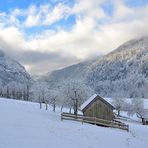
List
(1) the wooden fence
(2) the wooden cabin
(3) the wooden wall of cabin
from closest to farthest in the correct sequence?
(1) the wooden fence
(2) the wooden cabin
(3) the wooden wall of cabin

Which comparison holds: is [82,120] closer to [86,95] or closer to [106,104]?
[106,104]

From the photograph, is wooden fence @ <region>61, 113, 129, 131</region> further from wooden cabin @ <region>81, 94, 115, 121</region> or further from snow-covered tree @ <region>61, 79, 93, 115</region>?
snow-covered tree @ <region>61, 79, 93, 115</region>

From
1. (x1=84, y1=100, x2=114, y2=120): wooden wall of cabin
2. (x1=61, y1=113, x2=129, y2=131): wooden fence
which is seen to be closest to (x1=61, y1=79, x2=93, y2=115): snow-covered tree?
(x1=84, y1=100, x2=114, y2=120): wooden wall of cabin

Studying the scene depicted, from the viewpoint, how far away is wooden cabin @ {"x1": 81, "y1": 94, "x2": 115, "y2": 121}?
6319cm

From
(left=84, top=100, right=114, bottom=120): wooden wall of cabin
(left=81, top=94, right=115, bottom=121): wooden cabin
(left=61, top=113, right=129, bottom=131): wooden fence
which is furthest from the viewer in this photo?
(left=84, top=100, right=114, bottom=120): wooden wall of cabin

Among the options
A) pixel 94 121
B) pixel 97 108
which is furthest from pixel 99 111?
pixel 94 121

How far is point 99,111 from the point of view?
210ft

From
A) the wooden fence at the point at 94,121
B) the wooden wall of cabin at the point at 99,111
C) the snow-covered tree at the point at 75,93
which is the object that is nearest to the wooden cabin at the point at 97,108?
the wooden wall of cabin at the point at 99,111

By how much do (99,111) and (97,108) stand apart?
684 millimetres

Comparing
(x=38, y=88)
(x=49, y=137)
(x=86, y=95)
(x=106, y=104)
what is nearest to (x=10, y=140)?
(x=49, y=137)

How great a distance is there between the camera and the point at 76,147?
103ft

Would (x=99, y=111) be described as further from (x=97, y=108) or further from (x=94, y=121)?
(x=94, y=121)

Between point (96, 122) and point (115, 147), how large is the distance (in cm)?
1817

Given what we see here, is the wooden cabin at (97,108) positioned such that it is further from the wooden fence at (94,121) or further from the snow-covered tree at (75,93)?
the snow-covered tree at (75,93)
